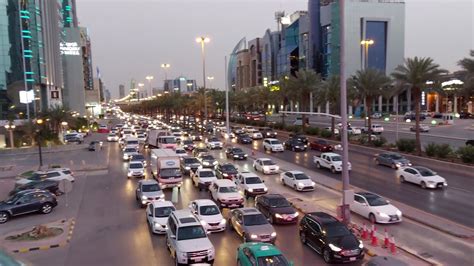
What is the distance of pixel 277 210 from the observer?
67.3 feet

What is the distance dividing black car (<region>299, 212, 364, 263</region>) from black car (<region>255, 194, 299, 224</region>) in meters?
2.71

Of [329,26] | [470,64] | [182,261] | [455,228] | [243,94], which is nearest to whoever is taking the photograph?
[182,261]

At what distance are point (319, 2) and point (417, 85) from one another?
112959 mm

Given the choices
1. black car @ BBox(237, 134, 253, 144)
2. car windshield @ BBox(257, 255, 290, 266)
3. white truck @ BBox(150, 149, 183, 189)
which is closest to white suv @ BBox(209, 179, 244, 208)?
white truck @ BBox(150, 149, 183, 189)

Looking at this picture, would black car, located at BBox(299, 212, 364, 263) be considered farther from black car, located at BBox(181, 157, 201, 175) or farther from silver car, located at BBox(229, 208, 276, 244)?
black car, located at BBox(181, 157, 201, 175)

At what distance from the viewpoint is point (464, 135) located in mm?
61812

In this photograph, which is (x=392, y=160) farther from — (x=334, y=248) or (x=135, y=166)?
(x=334, y=248)

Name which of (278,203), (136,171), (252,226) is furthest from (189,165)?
(252,226)

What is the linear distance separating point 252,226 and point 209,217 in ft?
8.76

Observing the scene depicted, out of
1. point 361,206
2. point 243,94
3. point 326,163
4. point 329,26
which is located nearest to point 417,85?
point 326,163

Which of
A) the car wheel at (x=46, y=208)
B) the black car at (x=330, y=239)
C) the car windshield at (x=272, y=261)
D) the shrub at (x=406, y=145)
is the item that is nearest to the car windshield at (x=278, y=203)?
the black car at (x=330, y=239)

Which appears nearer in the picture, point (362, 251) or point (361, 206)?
point (362, 251)

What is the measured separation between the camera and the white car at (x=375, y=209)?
66.1 feet

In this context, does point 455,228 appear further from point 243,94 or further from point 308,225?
point 243,94
